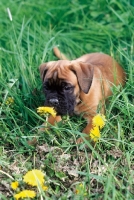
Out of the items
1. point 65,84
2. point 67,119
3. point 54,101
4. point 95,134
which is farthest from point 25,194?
point 65,84

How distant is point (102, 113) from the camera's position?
4637 mm

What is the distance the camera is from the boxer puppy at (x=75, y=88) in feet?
15.0

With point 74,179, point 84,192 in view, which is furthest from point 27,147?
point 84,192

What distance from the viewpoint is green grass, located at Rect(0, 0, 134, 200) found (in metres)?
3.86

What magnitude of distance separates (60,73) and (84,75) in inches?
8.1

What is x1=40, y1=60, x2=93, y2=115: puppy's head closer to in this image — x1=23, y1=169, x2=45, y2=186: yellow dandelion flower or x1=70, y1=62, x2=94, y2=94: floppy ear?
x1=70, y1=62, x2=94, y2=94: floppy ear

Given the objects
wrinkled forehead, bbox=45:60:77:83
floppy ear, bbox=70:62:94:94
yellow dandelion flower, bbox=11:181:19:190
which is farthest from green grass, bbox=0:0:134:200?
wrinkled forehead, bbox=45:60:77:83

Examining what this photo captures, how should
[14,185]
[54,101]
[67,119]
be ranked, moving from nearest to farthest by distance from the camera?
[14,185], [67,119], [54,101]

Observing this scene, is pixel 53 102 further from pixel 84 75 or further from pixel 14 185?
pixel 14 185

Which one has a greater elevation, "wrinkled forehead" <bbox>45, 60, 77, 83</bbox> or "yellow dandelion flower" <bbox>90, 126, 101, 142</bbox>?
"wrinkled forehead" <bbox>45, 60, 77, 83</bbox>

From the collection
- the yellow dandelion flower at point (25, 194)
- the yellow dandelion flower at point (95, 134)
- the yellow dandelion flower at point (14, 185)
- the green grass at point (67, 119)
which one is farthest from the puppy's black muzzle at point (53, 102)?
the yellow dandelion flower at point (25, 194)

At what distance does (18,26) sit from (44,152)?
2.41 meters

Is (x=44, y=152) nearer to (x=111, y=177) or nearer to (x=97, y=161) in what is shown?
(x=97, y=161)

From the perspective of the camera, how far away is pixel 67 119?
14.4 feet
